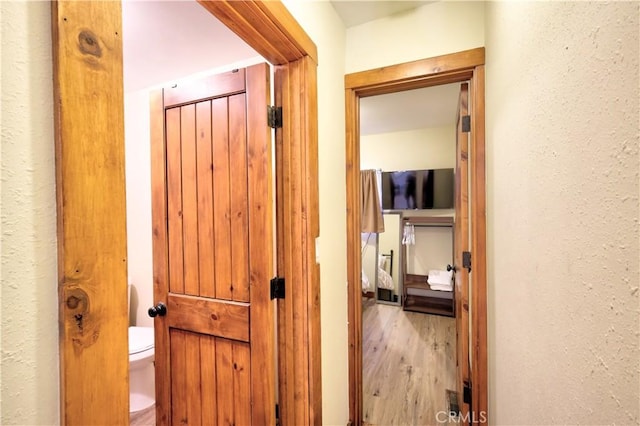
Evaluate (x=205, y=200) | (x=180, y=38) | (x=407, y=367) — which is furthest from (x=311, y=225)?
(x=407, y=367)

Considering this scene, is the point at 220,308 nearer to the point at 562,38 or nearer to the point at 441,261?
the point at 562,38

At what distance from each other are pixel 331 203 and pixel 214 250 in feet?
2.14

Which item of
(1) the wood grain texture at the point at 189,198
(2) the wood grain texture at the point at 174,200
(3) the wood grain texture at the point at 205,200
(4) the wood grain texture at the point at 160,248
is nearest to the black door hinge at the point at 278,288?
(3) the wood grain texture at the point at 205,200

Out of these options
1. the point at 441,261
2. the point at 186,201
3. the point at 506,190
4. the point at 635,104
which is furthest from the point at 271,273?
the point at 441,261

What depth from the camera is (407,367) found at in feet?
8.17

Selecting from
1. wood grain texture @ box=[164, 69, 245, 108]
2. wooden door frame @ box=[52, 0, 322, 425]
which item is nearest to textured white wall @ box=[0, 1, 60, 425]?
wooden door frame @ box=[52, 0, 322, 425]

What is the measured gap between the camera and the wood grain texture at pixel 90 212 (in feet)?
1.40

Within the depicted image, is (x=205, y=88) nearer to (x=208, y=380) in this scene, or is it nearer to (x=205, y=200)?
(x=205, y=200)

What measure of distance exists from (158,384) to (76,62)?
5.51 feet

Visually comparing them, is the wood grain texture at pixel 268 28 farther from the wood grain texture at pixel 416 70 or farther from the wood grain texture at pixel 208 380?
the wood grain texture at pixel 208 380

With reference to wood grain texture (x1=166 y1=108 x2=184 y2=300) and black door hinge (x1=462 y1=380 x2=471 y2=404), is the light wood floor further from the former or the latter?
wood grain texture (x1=166 y1=108 x2=184 y2=300)

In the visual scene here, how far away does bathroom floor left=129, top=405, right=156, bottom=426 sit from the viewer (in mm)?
1888

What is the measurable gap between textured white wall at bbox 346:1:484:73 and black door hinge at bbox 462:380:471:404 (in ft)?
6.16

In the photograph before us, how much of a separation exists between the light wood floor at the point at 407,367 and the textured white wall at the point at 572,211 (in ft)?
3.96
